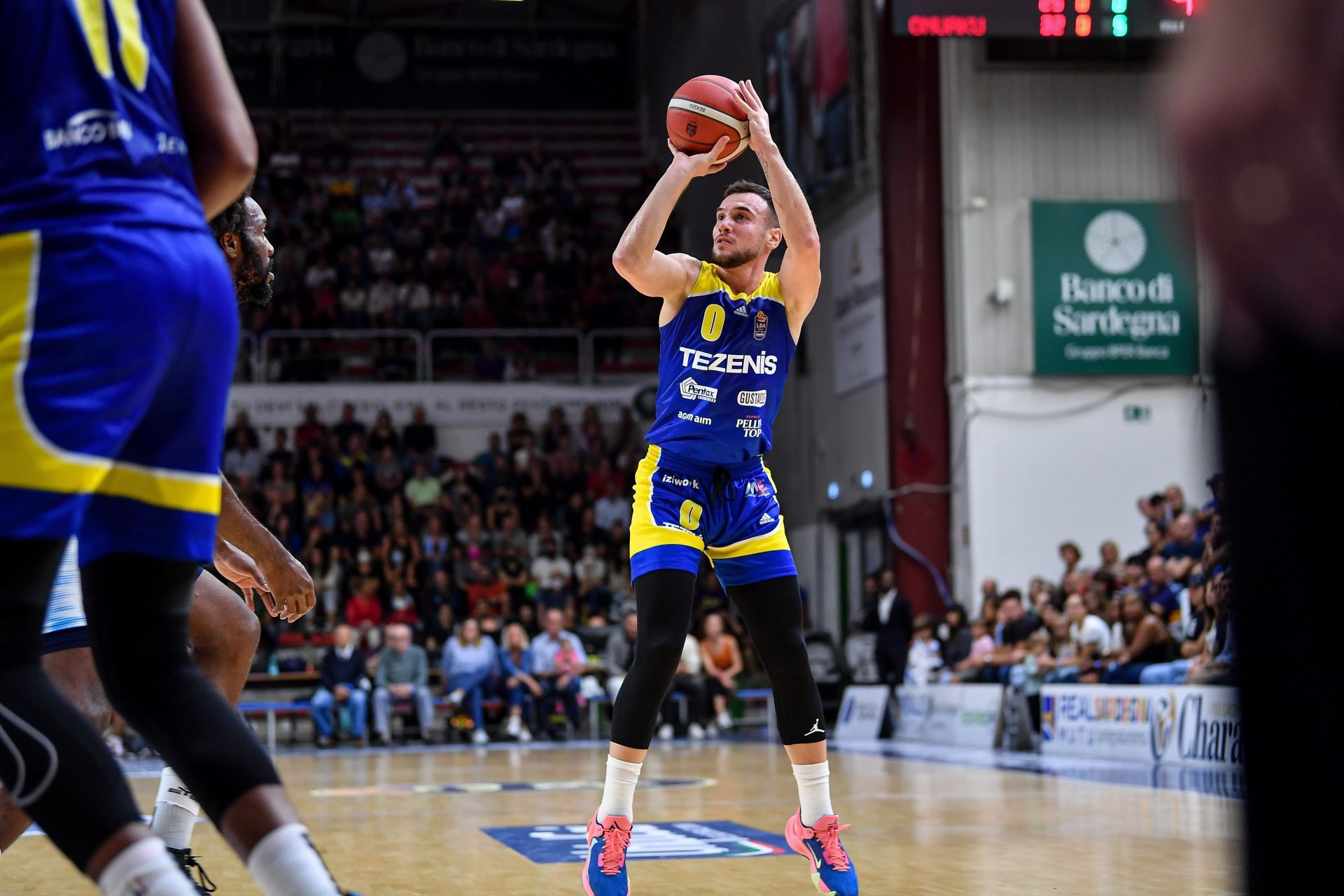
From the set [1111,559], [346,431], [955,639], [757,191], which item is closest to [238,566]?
[757,191]

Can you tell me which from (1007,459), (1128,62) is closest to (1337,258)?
(1007,459)

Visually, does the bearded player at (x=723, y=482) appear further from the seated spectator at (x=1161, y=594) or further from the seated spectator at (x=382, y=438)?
the seated spectator at (x=382, y=438)

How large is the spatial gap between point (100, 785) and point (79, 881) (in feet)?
10.8

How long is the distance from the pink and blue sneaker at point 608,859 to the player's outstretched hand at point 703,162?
190 cm

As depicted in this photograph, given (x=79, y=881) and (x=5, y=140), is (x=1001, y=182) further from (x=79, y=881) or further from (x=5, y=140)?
(x=5, y=140)

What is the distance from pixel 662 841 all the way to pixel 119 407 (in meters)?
4.30

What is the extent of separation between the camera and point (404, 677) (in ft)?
54.3

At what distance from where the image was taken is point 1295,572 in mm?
1433

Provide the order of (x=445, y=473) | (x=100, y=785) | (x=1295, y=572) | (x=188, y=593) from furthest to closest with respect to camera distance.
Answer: (x=445, y=473) < (x=188, y=593) < (x=100, y=785) < (x=1295, y=572)

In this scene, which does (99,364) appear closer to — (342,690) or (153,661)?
(153,661)

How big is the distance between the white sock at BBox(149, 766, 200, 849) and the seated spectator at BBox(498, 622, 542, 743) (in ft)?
41.9

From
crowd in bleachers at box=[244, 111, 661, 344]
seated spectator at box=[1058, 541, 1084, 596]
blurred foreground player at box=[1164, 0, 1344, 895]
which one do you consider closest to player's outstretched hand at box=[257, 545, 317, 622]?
blurred foreground player at box=[1164, 0, 1344, 895]

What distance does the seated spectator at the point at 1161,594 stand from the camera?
476 inches

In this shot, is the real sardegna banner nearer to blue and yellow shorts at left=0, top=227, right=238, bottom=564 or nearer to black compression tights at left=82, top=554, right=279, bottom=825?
black compression tights at left=82, top=554, right=279, bottom=825
